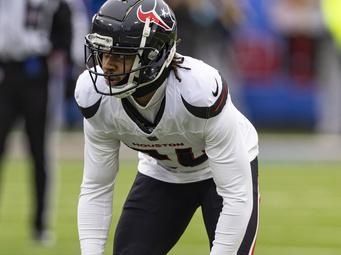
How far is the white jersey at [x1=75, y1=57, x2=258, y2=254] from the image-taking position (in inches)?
196

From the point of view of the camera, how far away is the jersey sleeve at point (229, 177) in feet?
16.3

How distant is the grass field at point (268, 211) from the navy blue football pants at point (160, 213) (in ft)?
8.62

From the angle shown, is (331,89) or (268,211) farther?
(331,89)

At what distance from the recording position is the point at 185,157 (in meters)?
5.36

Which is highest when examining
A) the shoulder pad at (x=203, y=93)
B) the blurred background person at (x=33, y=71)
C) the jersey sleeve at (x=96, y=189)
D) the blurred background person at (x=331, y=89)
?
the shoulder pad at (x=203, y=93)

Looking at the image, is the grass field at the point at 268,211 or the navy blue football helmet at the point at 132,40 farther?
the grass field at the point at 268,211

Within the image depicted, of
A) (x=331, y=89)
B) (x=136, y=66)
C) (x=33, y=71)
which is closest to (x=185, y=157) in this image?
(x=136, y=66)

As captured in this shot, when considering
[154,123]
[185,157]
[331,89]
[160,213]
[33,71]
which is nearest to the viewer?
[154,123]

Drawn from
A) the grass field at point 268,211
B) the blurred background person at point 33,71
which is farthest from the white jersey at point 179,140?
the blurred background person at point 33,71

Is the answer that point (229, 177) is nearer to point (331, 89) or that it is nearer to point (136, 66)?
point (136, 66)

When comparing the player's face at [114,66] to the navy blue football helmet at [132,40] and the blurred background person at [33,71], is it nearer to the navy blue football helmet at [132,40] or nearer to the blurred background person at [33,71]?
the navy blue football helmet at [132,40]

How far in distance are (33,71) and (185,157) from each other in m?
3.55

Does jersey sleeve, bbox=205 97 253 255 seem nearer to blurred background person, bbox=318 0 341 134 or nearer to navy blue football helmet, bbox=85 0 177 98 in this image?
navy blue football helmet, bbox=85 0 177 98

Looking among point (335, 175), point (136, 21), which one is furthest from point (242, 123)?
point (335, 175)
